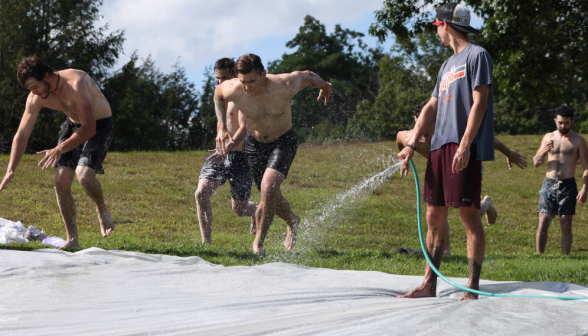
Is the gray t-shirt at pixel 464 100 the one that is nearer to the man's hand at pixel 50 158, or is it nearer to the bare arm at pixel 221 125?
the bare arm at pixel 221 125

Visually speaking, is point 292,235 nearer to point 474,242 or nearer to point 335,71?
point 474,242

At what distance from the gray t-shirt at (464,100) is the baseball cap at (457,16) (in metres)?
0.13

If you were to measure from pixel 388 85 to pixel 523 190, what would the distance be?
85.2 ft

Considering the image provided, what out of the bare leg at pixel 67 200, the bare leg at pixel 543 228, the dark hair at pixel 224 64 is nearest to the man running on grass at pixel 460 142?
the dark hair at pixel 224 64

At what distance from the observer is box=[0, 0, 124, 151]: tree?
25.7m

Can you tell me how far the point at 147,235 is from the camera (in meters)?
8.31

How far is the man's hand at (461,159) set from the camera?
3.33 meters

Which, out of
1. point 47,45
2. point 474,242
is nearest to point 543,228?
point 474,242

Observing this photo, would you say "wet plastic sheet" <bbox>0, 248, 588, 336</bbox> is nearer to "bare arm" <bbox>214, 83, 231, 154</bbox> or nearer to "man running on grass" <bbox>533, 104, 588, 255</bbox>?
"bare arm" <bbox>214, 83, 231, 154</bbox>

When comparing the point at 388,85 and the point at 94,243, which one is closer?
the point at 94,243

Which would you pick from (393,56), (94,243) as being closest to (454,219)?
(94,243)

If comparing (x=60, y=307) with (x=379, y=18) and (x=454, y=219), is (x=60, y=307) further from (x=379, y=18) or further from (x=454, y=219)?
(x=379, y=18)

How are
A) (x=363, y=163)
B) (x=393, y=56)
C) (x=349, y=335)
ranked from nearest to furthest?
(x=349, y=335), (x=363, y=163), (x=393, y=56)

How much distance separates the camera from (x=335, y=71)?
46.3m
